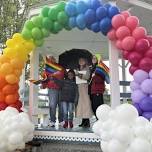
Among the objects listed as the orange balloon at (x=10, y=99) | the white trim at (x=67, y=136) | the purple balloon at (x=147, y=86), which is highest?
the purple balloon at (x=147, y=86)

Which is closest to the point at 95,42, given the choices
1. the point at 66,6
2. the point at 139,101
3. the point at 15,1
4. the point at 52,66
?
the point at 52,66

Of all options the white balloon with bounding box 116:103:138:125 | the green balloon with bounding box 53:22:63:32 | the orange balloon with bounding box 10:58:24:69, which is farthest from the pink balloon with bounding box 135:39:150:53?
the orange balloon with bounding box 10:58:24:69

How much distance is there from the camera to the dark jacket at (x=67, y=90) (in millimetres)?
8227

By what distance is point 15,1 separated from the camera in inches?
572

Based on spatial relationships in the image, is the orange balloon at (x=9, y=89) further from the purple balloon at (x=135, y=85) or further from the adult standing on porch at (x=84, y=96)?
the purple balloon at (x=135, y=85)

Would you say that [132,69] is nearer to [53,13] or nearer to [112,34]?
Answer: [112,34]

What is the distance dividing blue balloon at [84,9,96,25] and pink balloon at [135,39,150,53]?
40.3 inches

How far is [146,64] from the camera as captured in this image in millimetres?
6559

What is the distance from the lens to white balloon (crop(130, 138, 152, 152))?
5281 mm

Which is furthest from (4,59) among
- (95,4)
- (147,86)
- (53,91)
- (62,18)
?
(147,86)

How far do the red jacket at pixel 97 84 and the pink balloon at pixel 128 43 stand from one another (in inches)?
53.8

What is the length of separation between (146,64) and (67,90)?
7.40 feet

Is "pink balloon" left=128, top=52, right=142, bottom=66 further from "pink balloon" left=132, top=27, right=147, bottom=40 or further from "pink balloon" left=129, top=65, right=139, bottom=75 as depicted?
"pink balloon" left=132, top=27, right=147, bottom=40

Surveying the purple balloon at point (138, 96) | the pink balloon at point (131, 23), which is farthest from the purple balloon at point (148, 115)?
the pink balloon at point (131, 23)
